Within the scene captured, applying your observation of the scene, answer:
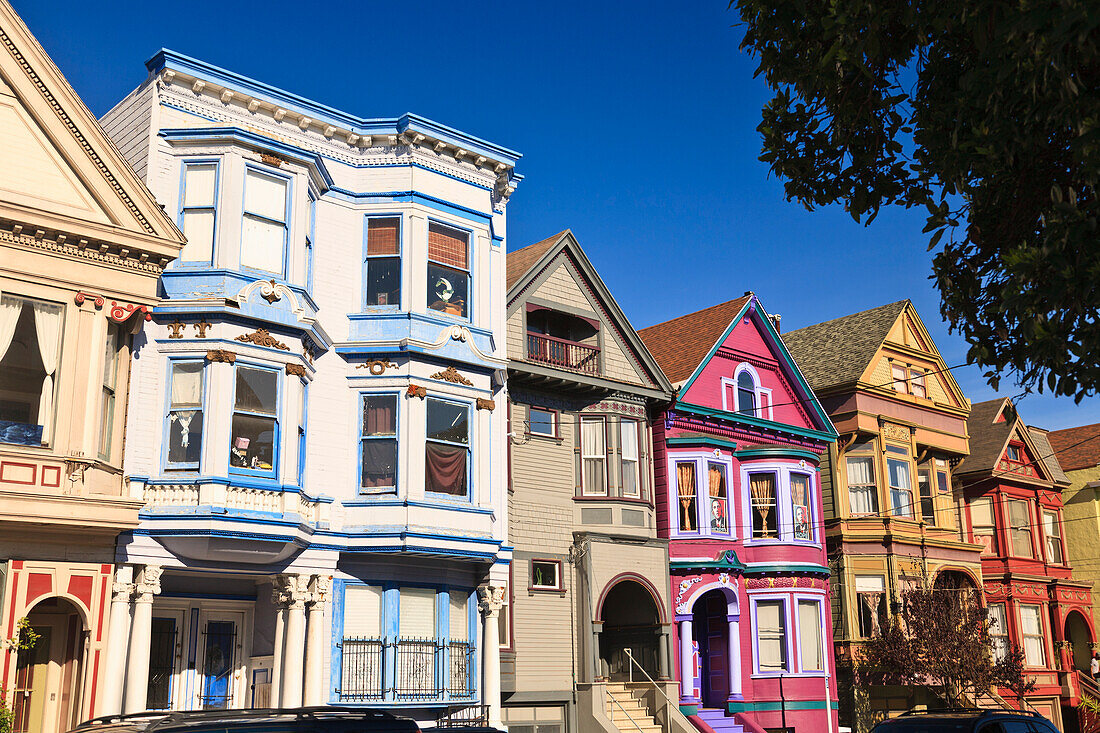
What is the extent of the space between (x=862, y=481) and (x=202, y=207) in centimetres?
2520

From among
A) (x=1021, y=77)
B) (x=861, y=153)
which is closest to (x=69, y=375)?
(x=861, y=153)

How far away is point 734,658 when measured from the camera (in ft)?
102

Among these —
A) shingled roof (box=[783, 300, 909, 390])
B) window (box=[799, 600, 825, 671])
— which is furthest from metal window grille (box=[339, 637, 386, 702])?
shingled roof (box=[783, 300, 909, 390])

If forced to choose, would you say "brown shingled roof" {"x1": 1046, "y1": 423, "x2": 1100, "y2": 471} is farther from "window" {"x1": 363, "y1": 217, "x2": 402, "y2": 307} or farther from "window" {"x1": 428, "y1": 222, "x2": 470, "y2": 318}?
"window" {"x1": 363, "y1": 217, "x2": 402, "y2": 307}

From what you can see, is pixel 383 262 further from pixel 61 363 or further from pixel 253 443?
pixel 61 363

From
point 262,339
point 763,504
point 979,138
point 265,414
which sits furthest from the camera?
point 763,504

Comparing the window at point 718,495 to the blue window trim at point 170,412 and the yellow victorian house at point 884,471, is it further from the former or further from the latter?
the blue window trim at point 170,412

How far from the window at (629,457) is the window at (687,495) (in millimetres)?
1872

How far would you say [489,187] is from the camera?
26.1 meters

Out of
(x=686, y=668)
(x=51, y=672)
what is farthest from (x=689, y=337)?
(x=51, y=672)

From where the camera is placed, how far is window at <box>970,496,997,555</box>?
4259 cm

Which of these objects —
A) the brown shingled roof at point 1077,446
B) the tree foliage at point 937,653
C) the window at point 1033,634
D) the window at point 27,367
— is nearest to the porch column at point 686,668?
the tree foliage at point 937,653

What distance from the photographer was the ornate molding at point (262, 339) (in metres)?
20.9

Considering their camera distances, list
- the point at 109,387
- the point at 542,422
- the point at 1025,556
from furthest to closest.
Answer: the point at 1025,556 → the point at 542,422 → the point at 109,387
